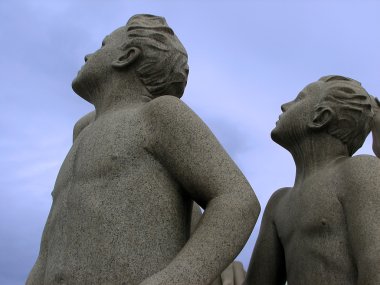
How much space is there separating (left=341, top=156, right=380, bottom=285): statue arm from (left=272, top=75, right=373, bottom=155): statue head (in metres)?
0.46

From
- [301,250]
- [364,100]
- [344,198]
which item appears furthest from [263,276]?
[364,100]

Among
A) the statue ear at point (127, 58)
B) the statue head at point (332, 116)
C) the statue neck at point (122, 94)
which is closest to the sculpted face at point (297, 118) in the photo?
the statue head at point (332, 116)

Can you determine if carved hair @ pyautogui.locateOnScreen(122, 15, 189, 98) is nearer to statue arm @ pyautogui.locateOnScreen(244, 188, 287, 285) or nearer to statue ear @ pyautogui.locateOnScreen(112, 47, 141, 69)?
statue ear @ pyautogui.locateOnScreen(112, 47, 141, 69)

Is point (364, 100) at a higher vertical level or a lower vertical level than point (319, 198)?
higher

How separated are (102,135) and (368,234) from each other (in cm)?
206

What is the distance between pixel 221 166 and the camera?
17.2 ft

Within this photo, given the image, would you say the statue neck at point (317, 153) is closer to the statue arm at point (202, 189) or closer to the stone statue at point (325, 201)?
the stone statue at point (325, 201)

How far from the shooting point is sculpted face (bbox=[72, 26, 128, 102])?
6.07 m

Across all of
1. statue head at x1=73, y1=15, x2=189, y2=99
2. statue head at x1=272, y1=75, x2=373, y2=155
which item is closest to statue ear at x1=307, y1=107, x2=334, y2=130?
statue head at x1=272, y1=75, x2=373, y2=155

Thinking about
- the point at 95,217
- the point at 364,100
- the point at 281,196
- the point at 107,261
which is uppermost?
the point at 364,100

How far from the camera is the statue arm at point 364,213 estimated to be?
18.7ft

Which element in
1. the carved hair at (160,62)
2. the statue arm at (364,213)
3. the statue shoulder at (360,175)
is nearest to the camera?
the statue arm at (364,213)

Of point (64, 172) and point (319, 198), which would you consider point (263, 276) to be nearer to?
point (319, 198)

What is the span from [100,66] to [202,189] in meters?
1.46
